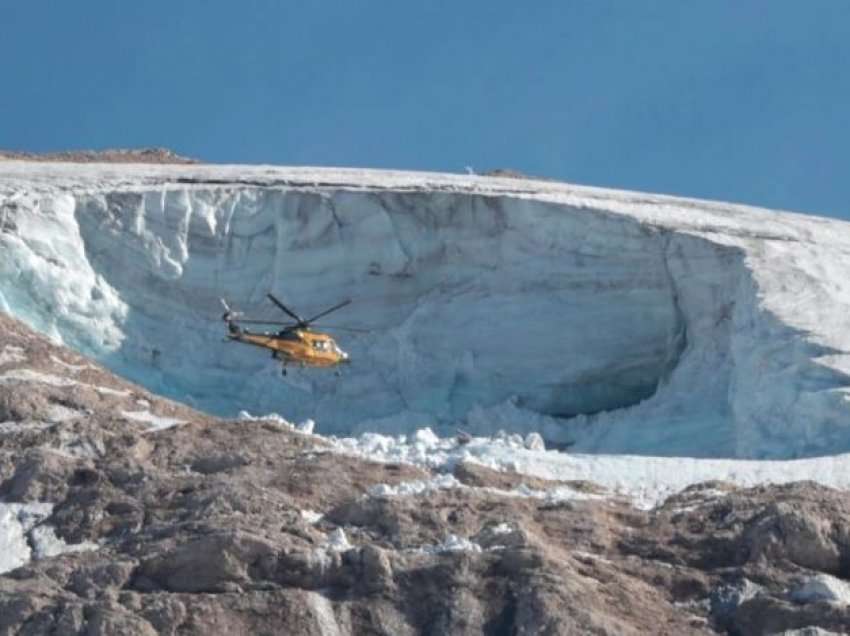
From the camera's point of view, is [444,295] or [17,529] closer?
[17,529]

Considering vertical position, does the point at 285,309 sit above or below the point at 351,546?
above

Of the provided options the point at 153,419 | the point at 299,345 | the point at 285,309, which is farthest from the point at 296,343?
the point at 153,419

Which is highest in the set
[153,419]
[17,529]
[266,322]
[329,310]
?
[329,310]

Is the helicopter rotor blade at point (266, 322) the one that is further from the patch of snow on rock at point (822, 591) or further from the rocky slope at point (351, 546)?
the patch of snow on rock at point (822, 591)

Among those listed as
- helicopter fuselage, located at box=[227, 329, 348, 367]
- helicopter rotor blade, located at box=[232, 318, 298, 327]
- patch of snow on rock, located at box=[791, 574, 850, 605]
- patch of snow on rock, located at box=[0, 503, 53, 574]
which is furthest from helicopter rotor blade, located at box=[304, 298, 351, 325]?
patch of snow on rock, located at box=[791, 574, 850, 605]

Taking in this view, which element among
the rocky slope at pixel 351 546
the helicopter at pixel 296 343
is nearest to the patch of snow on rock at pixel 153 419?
the rocky slope at pixel 351 546

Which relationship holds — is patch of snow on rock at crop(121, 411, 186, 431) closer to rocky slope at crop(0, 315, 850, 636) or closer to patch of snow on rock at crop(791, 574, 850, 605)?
rocky slope at crop(0, 315, 850, 636)

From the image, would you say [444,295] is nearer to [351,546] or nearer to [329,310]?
[329,310]
